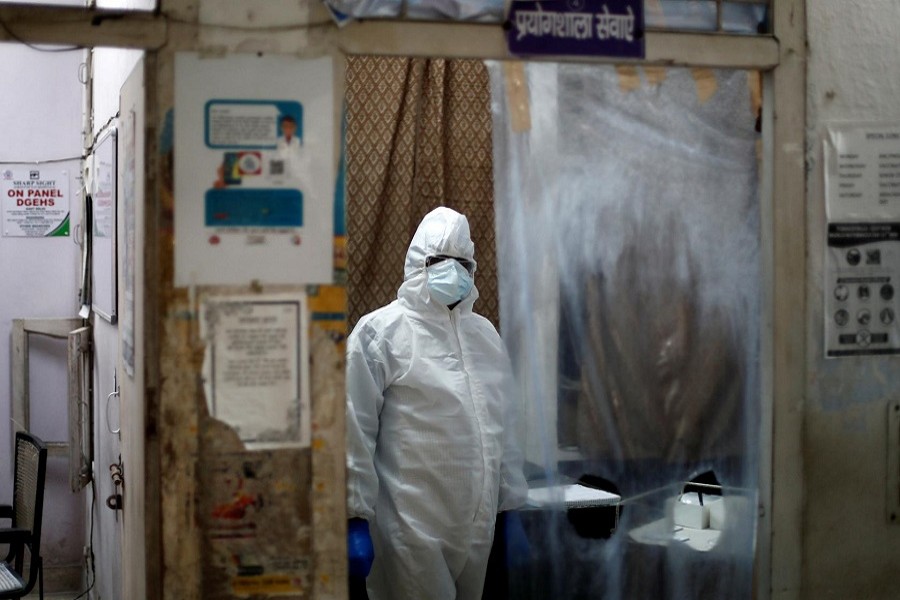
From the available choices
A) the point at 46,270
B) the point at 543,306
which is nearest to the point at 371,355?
the point at 543,306

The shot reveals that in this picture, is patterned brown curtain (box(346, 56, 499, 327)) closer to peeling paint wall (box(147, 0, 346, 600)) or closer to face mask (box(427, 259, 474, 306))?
face mask (box(427, 259, 474, 306))

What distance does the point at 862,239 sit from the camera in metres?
2.79

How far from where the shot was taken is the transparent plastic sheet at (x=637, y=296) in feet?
10.5

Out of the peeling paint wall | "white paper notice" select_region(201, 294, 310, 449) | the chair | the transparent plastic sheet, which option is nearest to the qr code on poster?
the peeling paint wall

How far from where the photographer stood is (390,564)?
3596 mm

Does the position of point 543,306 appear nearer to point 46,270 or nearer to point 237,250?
point 237,250

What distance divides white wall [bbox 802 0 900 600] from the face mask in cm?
134

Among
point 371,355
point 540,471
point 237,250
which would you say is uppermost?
point 237,250

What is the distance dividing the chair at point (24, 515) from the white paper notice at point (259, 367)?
5.63ft

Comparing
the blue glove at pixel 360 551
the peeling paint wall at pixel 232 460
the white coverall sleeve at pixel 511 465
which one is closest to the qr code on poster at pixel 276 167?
the peeling paint wall at pixel 232 460

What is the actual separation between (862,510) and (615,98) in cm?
138

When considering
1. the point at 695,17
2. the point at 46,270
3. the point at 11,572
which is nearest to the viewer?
the point at 695,17

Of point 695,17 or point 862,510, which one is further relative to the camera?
point 862,510

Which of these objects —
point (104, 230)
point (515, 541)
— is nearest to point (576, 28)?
point (515, 541)
